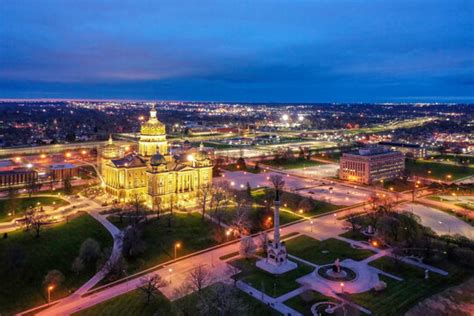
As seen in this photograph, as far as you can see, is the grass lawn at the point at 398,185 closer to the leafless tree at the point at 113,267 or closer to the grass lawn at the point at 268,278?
the grass lawn at the point at 268,278

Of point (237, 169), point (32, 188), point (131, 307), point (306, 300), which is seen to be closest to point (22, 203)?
point (32, 188)

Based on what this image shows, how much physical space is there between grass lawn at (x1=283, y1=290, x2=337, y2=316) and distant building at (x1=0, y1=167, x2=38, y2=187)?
215ft

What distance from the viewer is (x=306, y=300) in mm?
40656

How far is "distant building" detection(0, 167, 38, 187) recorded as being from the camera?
85.5 m

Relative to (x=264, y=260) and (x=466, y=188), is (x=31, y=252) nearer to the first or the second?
(x=264, y=260)

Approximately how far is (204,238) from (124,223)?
1381cm

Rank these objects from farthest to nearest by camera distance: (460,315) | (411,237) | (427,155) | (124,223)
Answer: (427,155) → (124,223) → (411,237) → (460,315)

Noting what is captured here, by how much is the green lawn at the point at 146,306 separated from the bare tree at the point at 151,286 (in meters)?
0.49

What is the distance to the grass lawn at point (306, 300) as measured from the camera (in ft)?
129

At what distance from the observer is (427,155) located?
13825cm

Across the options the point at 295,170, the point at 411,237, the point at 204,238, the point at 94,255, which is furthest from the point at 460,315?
the point at 295,170

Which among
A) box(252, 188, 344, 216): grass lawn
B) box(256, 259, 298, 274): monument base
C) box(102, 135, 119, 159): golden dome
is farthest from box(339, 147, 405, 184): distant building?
box(102, 135, 119, 159): golden dome

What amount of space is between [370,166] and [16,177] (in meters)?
80.9

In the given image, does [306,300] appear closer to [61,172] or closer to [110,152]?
[110,152]
